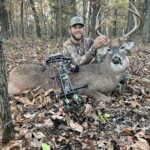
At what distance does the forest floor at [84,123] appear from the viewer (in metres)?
4.28

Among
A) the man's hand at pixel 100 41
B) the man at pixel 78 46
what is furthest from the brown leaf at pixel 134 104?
the man at pixel 78 46

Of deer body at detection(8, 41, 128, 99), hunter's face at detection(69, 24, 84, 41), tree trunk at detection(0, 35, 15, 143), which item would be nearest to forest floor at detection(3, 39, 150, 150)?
tree trunk at detection(0, 35, 15, 143)

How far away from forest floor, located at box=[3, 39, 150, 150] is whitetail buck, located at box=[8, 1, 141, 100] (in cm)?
25

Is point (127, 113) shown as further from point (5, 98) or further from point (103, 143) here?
point (5, 98)

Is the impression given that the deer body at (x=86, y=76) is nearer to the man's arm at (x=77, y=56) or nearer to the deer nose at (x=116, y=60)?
the deer nose at (x=116, y=60)

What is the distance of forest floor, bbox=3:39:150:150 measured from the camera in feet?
14.0

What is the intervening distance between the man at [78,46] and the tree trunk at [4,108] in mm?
3204

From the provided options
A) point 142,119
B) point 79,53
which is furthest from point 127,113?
→ point 79,53

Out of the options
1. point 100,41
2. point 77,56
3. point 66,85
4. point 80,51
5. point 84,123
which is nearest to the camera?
point 84,123

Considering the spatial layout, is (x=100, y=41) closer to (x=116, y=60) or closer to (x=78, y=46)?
(x=116, y=60)

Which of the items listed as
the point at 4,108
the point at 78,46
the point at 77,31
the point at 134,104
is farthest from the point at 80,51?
the point at 4,108

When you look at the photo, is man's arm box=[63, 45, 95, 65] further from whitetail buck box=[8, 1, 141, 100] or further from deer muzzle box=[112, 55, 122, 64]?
deer muzzle box=[112, 55, 122, 64]

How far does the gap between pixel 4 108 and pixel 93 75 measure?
3.14 meters

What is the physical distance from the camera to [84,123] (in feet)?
16.2
